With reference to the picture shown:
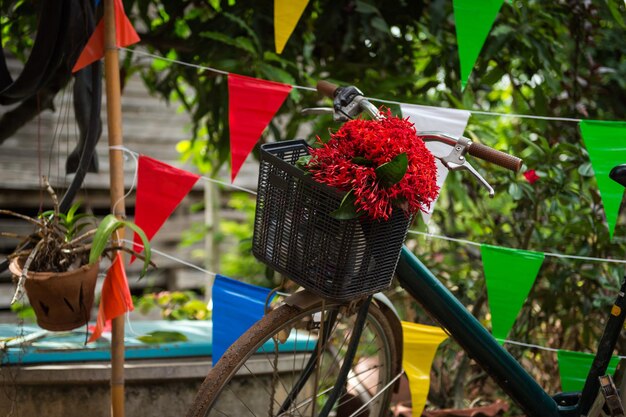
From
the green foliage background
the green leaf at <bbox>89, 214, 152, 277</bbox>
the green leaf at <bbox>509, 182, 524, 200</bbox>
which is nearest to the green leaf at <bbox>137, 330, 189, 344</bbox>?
the green leaf at <bbox>89, 214, 152, 277</bbox>

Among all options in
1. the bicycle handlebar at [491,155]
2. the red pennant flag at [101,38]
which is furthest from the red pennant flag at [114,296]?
the bicycle handlebar at [491,155]

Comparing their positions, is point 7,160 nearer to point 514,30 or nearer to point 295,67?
point 295,67

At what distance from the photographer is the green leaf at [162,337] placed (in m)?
3.12

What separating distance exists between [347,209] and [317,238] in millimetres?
130

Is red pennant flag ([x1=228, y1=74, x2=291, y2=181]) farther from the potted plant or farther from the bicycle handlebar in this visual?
the bicycle handlebar

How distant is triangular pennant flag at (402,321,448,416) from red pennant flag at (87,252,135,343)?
0.87 meters

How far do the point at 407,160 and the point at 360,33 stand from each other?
1.99 metres

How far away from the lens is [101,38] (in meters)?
2.67

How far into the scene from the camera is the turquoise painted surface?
9.29ft

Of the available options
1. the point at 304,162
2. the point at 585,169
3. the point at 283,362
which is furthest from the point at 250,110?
the point at 585,169

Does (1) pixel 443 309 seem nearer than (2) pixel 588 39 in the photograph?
Yes

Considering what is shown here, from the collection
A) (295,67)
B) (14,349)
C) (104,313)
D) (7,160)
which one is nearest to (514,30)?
(295,67)

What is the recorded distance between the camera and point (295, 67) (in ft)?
11.0

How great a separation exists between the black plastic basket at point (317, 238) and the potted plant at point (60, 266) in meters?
0.59
